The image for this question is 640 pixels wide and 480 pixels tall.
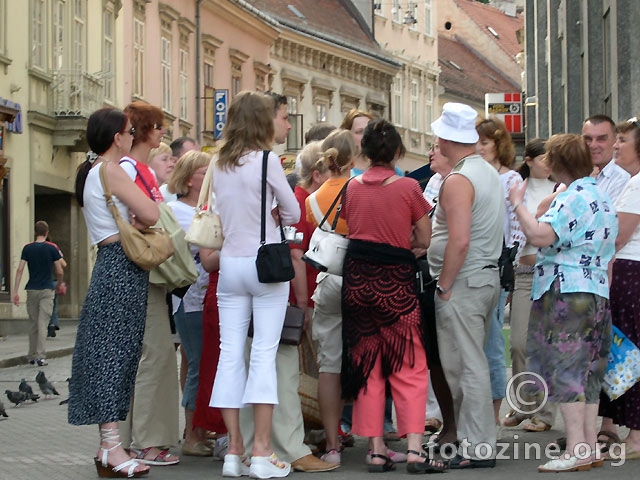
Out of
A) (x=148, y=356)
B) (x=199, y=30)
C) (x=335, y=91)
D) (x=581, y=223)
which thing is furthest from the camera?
(x=335, y=91)

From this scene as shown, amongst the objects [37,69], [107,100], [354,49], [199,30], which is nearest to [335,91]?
[354,49]

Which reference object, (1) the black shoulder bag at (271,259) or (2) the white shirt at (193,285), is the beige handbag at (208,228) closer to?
(1) the black shoulder bag at (271,259)

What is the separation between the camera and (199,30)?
1646 inches

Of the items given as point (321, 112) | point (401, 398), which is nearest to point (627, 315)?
point (401, 398)

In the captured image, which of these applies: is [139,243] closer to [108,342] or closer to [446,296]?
[108,342]

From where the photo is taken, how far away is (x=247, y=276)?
8062mm

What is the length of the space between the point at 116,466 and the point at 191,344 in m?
1.34

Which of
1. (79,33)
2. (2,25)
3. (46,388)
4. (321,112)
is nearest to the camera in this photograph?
(46,388)

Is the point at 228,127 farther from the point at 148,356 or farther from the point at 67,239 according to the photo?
the point at 67,239

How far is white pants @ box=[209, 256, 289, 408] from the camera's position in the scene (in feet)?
26.4

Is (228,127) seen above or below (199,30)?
below

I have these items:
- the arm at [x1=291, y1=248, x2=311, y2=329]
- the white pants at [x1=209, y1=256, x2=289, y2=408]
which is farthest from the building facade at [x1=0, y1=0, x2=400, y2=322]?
the white pants at [x1=209, y1=256, x2=289, y2=408]

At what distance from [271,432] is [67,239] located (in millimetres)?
24558

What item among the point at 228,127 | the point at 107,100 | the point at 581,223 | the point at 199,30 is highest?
the point at 199,30
